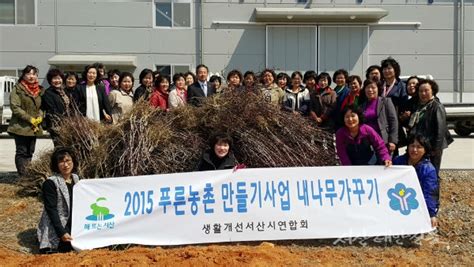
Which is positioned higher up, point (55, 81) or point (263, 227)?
point (55, 81)

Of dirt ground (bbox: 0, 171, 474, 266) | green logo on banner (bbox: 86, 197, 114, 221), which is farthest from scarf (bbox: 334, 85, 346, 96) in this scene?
green logo on banner (bbox: 86, 197, 114, 221)

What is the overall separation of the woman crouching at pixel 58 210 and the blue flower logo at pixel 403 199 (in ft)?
Answer: 10.8

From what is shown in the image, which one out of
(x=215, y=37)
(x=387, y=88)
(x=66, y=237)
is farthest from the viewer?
(x=215, y=37)

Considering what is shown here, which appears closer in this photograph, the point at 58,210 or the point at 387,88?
the point at 58,210

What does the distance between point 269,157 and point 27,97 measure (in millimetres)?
3366

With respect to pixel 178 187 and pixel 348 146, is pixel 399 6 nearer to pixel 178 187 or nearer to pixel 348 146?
pixel 348 146

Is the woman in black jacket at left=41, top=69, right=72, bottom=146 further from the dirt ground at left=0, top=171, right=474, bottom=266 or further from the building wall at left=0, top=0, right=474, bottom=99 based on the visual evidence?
the building wall at left=0, top=0, right=474, bottom=99

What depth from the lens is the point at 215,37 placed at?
20.5 metres

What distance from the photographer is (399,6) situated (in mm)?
21125

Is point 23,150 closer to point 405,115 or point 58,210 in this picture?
point 58,210

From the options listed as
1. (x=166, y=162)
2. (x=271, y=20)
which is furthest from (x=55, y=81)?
(x=271, y=20)

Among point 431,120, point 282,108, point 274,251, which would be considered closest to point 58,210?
point 274,251

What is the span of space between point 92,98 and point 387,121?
3.88 metres

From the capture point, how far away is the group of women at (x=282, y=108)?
18.6 feet
